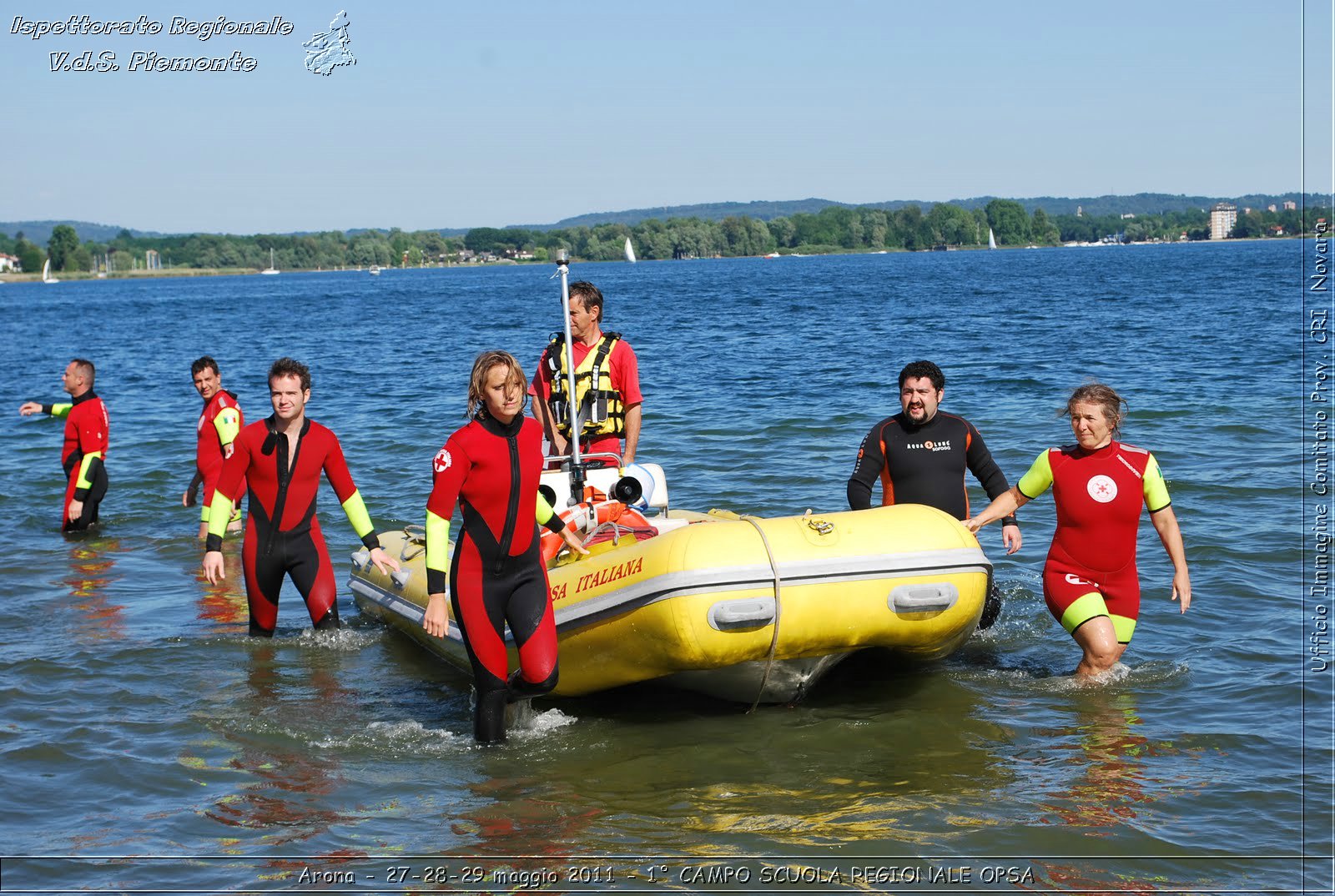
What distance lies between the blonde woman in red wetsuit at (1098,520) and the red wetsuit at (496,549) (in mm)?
2254

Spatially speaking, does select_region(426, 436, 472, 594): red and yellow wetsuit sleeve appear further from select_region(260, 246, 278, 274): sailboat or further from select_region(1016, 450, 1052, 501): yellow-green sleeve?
select_region(260, 246, 278, 274): sailboat

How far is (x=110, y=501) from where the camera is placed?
1347 centimetres

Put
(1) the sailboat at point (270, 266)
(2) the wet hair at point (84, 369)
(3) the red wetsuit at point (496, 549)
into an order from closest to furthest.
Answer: (3) the red wetsuit at point (496, 549) → (2) the wet hair at point (84, 369) → (1) the sailboat at point (270, 266)

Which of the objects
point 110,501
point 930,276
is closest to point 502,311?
point 930,276

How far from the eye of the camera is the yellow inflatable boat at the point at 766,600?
5582mm

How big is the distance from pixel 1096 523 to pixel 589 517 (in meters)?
2.59

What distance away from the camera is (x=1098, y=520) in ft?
20.3

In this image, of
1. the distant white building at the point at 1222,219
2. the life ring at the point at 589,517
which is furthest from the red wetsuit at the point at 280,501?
the distant white building at the point at 1222,219

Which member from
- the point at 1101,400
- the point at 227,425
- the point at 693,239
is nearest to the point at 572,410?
the point at 1101,400

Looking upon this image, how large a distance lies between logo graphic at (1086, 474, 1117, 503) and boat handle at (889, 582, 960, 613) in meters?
0.94

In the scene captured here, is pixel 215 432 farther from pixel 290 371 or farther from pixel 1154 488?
pixel 1154 488

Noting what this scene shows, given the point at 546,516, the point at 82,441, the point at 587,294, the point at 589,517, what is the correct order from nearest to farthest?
the point at 546,516 < the point at 589,517 < the point at 587,294 < the point at 82,441

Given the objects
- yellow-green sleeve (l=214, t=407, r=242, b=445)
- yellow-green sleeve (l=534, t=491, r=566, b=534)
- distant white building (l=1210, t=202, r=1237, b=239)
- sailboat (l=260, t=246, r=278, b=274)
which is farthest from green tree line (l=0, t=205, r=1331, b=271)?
yellow-green sleeve (l=534, t=491, r=566, b=534)

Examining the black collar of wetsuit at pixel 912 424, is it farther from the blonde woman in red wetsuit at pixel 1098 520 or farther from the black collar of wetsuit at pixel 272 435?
the black collar of wetsuit at pixel 272 435
